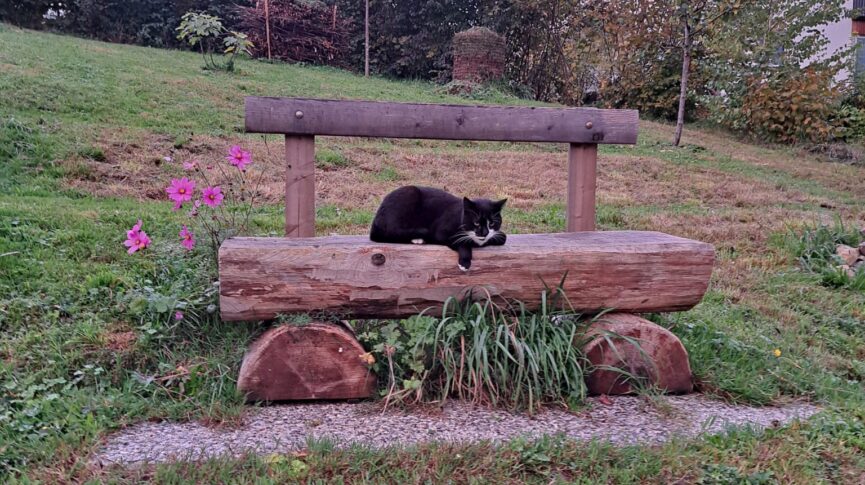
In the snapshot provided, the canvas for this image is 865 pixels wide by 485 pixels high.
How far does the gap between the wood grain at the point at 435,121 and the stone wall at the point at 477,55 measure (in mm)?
12375

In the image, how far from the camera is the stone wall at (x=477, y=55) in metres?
15.5

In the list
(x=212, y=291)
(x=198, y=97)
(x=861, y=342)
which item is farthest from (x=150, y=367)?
(x=198, y=97)

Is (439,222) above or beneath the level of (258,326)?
above

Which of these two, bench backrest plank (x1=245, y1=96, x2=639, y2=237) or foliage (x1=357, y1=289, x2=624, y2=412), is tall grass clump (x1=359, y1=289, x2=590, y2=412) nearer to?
foliage (x1=357, y1=289, x2=624, y2=412)

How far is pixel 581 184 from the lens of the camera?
3514mm

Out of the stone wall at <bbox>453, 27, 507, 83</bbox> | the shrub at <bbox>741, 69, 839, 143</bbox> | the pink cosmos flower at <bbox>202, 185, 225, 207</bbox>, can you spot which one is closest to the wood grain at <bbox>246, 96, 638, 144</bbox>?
the pink cosmos flower at <bbox>202, 185, 225, 207</bbox>

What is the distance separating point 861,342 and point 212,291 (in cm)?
417

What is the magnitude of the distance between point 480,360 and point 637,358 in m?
0.86

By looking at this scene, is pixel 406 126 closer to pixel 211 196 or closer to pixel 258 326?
pixel 211 196

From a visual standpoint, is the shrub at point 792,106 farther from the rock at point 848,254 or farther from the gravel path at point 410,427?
the gravel path at point 410,427

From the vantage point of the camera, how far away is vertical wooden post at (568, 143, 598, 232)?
3.50 metres

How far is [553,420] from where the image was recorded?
108 inches

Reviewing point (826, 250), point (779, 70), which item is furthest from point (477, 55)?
point (826, 250)

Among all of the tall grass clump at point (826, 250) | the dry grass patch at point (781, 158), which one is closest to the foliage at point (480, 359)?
the tall grass clump at point (826, 250)
